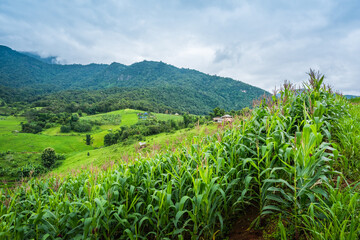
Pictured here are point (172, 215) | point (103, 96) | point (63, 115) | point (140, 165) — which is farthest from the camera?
point (103, 96)

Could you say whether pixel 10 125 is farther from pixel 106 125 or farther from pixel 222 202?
pixel 222 202

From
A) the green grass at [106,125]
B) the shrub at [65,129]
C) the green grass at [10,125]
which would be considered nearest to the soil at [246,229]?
the green grass at [106,125]

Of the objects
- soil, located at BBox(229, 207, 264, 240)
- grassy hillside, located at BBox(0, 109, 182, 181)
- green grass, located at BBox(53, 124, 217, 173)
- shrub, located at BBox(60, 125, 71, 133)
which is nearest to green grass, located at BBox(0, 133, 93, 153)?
grassy hillside, located at BBox(0, 109, 182, 181)

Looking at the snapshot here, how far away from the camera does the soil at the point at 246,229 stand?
2.07 m

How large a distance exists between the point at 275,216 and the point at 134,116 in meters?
108

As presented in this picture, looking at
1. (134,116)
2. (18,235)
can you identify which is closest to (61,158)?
(134,116)

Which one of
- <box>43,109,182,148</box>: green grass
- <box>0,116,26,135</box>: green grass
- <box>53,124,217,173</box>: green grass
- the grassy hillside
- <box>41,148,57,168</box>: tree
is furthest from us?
<box>43,109,182,148</box>: green grass

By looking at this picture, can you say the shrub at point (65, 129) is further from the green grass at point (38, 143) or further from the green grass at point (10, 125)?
the green grass at point (10, 125)

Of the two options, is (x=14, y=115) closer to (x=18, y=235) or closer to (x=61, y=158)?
(x=61, y=158)

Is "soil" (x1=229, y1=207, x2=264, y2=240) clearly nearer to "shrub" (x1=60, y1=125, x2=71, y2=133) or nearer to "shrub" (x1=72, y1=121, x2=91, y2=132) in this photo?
"shrub" (x1=72, y1=121, x2=91, y2=132)

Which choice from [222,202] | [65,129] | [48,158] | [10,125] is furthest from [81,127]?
[222,202]

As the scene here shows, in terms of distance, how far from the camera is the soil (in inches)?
81.3

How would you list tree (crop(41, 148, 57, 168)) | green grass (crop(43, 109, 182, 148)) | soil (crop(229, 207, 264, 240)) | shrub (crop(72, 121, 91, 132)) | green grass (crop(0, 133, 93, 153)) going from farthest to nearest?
shrub (crop(72, 121, 91, 132)), green grass (crop(43, 109, 182, 148)), green grass (crop(0, 133, 93, 153)), tree (crop(41, 148, 57, 168)), soil (crop(229, 207, 264, 240))

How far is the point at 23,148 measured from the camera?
70500 millimetres
